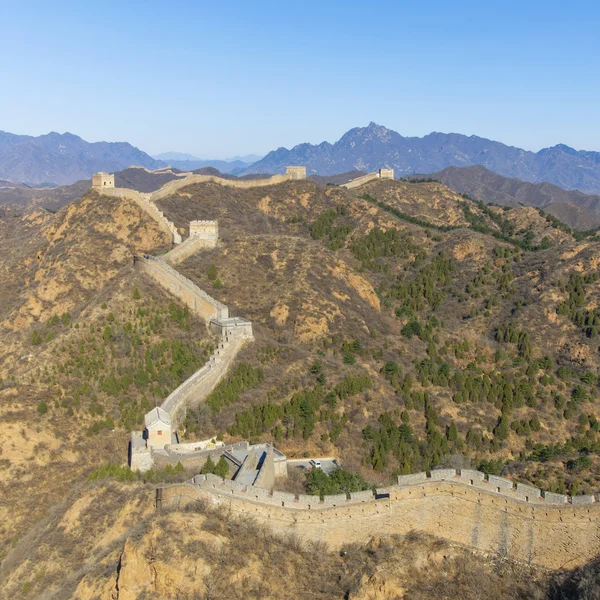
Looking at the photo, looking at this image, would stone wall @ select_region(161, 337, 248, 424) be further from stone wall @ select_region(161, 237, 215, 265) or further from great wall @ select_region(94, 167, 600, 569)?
stone wall @ select_region(161, 237, 215, 265)

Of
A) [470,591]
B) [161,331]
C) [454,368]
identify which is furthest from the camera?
[454,368]

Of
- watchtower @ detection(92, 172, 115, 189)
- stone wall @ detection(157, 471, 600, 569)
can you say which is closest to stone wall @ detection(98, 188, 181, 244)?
watchtower @ detection(92, 172, 115, 189)

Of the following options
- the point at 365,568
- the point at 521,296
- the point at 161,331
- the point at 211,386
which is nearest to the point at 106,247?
the point at 161,331

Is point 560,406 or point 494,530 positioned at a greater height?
point 494,530

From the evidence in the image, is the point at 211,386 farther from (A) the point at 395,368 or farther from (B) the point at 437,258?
(B) the point at 437,258

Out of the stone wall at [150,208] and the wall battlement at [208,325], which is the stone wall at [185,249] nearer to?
the wall battlement at [208,325]

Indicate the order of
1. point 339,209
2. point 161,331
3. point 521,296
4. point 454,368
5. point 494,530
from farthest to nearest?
1. point 339,209
2. point 521,296
3. point 454,368
4. point 161,331
5. point 494,530

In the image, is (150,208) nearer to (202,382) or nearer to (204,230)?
(204,230)
